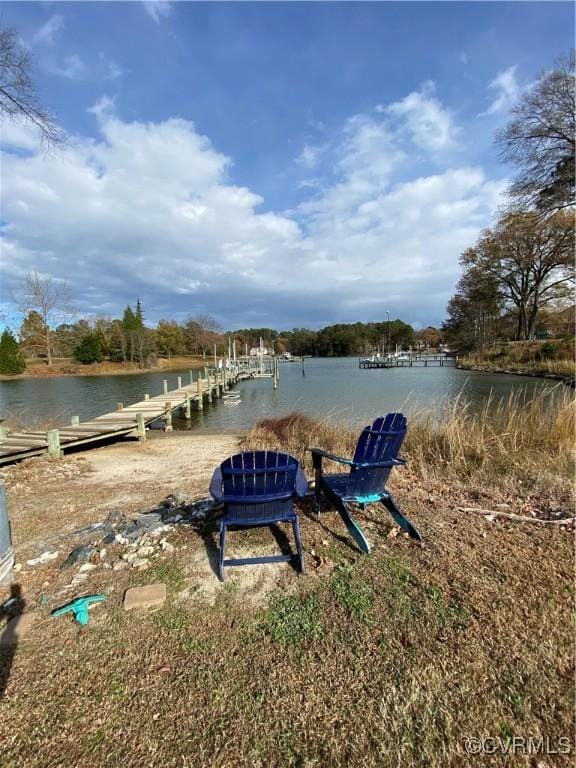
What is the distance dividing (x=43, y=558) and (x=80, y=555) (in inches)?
16.0

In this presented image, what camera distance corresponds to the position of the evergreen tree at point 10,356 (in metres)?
34.4

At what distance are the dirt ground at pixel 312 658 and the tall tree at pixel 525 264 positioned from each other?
106 ft

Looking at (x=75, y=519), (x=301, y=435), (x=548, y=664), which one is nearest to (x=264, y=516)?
(x=548, y=664)

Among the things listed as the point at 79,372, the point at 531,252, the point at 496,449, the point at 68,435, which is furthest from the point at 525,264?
the point at 79,372

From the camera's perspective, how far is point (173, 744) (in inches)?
52.6

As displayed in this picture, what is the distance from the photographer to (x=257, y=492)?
2.43 metres

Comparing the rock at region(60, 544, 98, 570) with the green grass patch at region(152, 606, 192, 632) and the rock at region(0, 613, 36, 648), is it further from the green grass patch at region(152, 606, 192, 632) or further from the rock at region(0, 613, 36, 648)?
the green grass patch at region(152, 606, 192, 632)

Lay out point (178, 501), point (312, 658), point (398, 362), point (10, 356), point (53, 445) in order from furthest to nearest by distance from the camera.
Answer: point (398, 362) → point (10, 356) → point (53, 445) → point (178, 501) → point (312, 658)

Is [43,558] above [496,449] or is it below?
below

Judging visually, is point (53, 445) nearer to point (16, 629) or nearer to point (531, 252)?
point (16, 629)

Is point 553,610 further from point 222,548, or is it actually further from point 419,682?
point 222,548

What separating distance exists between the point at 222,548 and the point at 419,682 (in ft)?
4.36

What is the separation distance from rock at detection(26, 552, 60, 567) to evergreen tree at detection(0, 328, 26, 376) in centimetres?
4072

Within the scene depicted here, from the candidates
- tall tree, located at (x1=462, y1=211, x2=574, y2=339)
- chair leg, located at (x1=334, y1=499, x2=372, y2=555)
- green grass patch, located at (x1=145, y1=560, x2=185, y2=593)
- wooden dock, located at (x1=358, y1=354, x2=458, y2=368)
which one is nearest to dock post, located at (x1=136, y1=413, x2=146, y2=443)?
green grass patch, located at (x1=145, y1=560, x2=185, y2=593)
